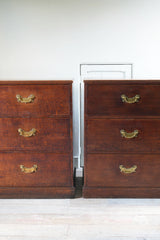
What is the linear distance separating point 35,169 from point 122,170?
0.55 meters

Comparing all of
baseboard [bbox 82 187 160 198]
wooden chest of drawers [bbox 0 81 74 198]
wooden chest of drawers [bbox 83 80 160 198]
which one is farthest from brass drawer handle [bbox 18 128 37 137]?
baseboard [bbox 82 187 160 198]

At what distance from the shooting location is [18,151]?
125 centimetres

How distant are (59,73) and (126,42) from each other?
591mm

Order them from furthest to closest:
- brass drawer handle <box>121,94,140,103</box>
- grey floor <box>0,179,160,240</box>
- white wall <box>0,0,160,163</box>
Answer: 1. white wall <box>0,0,160,163</box>
2. brass drawer handle <box>121,94,140,103</box>
3. grey floor <box>0,179,160,240</box>

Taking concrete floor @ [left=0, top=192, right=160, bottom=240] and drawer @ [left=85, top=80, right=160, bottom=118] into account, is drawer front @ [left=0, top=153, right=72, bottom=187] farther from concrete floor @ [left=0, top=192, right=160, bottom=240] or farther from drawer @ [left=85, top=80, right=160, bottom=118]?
drawer @ [left=85, top=80, right=160, bottom=118]

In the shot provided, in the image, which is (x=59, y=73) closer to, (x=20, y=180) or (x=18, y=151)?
(x=18, y=151)

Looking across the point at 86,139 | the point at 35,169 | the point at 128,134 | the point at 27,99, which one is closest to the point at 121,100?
the point at 128,134

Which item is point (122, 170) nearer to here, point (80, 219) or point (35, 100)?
point (80, 219)

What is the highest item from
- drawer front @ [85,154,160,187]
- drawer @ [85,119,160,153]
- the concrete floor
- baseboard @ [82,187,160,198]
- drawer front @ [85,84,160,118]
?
drawer front @ [85,84,160,118]

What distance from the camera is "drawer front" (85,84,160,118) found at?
3.92ft

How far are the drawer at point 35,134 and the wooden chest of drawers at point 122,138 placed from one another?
145mm

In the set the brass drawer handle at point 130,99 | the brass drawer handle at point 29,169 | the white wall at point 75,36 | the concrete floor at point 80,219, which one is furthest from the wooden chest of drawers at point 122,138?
the white wall at point 75,36

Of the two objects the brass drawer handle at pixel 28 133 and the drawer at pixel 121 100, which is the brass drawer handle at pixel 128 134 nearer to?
the drawer at pixel 121 100

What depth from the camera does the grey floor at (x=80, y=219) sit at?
3.13 feet
